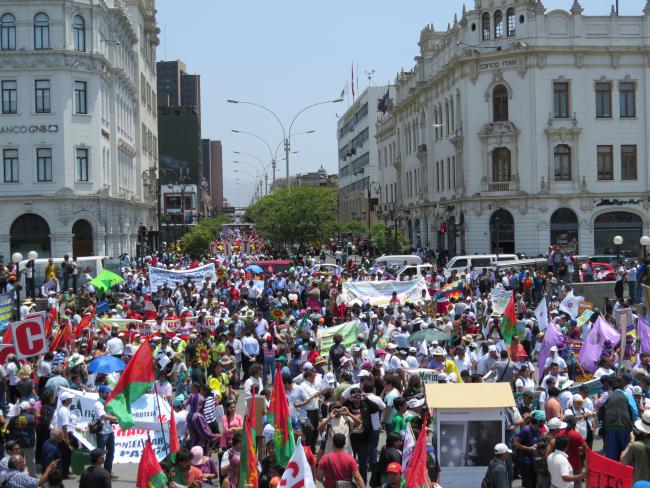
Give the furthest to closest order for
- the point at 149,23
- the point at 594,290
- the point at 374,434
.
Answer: the point at 149,23, the point at 594,290, the point at 374,434

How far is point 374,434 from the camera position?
45.7 ft

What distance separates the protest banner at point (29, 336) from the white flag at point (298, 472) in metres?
8.47

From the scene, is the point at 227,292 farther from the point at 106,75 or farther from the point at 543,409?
the point at 106,75

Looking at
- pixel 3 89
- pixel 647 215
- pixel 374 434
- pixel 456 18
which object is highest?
pixel 456 18

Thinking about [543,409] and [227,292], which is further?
[227,292]

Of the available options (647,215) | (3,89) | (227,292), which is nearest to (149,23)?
(3,89)

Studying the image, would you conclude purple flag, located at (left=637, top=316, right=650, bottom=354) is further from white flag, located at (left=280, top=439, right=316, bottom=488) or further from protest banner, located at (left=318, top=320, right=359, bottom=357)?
white flag, located at (left=280, top=439, right=316, bottom=488)

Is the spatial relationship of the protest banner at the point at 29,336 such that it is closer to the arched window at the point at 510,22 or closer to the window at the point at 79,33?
the window at the point at 79,33

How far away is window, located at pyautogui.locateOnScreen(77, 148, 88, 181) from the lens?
4912 centimetres

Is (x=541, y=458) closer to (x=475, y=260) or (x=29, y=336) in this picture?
(x=29, y=336)

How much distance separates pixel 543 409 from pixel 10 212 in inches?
1528

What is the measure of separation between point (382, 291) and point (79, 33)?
26704 millimetres

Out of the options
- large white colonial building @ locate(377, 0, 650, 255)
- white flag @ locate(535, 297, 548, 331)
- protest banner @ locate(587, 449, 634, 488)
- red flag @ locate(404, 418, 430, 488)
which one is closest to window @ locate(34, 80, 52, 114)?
large white colonial building @ locate(377, 0, 650, 255)

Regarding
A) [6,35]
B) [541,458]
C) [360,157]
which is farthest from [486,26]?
[360,157]
